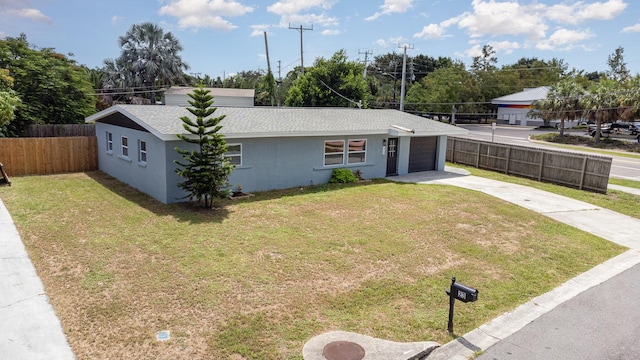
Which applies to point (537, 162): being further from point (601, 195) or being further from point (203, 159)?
point (203, 159)

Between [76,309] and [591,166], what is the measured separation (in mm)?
20252

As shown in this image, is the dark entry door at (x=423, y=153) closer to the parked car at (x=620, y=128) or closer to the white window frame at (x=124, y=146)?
the white window frame at (x=124, y=146)

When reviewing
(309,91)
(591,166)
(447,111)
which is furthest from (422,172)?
(447,111)

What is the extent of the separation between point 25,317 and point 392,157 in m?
16.2

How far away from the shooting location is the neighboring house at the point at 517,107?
60000 millimetres

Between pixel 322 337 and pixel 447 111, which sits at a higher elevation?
pixel 447 111

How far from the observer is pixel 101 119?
63.2 ft

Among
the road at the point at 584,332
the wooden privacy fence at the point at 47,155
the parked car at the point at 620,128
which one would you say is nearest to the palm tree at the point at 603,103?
the parked car at the point at 620,128

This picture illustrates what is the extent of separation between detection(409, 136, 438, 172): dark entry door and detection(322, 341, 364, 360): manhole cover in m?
15.7

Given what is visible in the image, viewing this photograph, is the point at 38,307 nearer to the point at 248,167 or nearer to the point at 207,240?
the point at 207,240

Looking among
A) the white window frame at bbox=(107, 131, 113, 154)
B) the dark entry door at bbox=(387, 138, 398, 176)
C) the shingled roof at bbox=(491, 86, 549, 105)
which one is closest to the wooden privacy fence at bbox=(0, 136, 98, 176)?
the white window frame at bbox=(107, 131, 113, 154)

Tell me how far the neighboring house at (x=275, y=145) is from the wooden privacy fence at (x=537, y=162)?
3108 mm

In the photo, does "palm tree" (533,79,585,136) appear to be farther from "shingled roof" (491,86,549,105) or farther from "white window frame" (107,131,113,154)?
"white window frame" (107,131,113,154)

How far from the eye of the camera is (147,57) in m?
43.5
